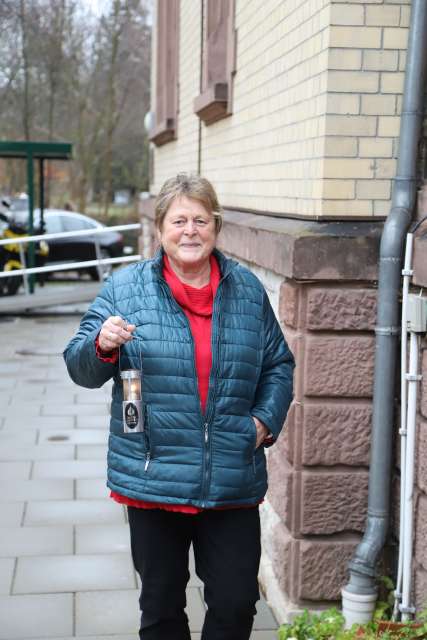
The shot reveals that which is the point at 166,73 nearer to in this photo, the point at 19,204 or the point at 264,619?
the point at 264,619

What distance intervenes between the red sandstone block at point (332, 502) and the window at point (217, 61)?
297cm

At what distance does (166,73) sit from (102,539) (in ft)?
23.1

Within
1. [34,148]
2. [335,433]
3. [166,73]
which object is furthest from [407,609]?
[34,148]

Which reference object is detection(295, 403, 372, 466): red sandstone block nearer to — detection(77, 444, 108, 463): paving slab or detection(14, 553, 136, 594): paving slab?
detection(14, 553, 136, 594): paving slab

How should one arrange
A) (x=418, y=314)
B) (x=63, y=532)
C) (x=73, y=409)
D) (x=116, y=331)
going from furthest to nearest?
1. (x=73, y=409)
2. (x=63, y=532)
3. (x=418, y=314)
4. (x=116, y=331)

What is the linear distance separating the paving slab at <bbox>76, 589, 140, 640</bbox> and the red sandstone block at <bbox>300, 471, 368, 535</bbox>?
2.83 ft

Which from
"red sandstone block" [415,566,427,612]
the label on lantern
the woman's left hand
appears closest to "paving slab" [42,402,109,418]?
"red sandstone block" [415,566,427,612]

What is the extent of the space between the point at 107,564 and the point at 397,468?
5.85 feet

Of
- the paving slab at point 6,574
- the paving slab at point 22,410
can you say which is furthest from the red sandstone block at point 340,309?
the paving slab at point 22,410

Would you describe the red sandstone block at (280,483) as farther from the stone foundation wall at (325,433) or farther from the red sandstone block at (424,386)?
the red sandstone block at (424,386)

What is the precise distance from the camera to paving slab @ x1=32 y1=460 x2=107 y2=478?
22.4ft

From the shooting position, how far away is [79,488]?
256 inches

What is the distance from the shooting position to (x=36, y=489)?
21.2 ft

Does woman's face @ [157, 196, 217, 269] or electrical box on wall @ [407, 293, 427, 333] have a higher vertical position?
woman's face @ [157, 196, 217, 269]
